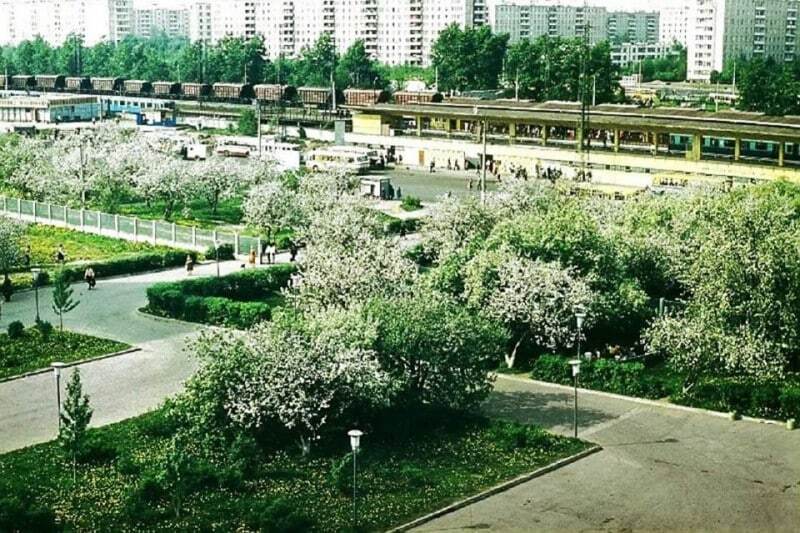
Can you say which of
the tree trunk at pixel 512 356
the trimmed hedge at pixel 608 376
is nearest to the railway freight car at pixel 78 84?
the tree trunk at pixel 512 356

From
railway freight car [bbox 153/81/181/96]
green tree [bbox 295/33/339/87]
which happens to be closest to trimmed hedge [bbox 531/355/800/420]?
railway freight car [bbox 153/81/181/96]

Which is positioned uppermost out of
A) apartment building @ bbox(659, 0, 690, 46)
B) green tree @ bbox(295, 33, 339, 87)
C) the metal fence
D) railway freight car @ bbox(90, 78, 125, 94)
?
apartment building @ bbox(659, 0, 690, 46)

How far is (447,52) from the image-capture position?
95.1 metres

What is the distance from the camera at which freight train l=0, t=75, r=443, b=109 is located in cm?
8481

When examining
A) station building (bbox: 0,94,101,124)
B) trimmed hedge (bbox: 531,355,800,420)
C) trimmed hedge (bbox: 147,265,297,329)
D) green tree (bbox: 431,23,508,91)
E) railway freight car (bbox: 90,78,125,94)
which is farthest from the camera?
railway freight car (bbox: 90,78,125,94)

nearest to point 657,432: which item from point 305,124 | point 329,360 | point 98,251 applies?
point 329,360

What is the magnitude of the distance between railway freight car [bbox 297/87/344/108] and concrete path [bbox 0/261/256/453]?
55297 mm

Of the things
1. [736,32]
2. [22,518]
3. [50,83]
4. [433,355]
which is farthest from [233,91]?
[22,518]

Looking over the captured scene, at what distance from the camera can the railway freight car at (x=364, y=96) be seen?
3327 inches

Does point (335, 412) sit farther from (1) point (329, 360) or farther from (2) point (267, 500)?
(2) point (267, 500)

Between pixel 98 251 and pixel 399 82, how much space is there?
8050cm

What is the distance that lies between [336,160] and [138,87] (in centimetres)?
4758

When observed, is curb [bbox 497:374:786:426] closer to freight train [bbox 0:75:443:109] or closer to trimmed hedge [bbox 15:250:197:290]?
trimmed hedge [bbox 15:250:197:290]

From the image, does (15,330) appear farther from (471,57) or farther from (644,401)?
(471,57)
